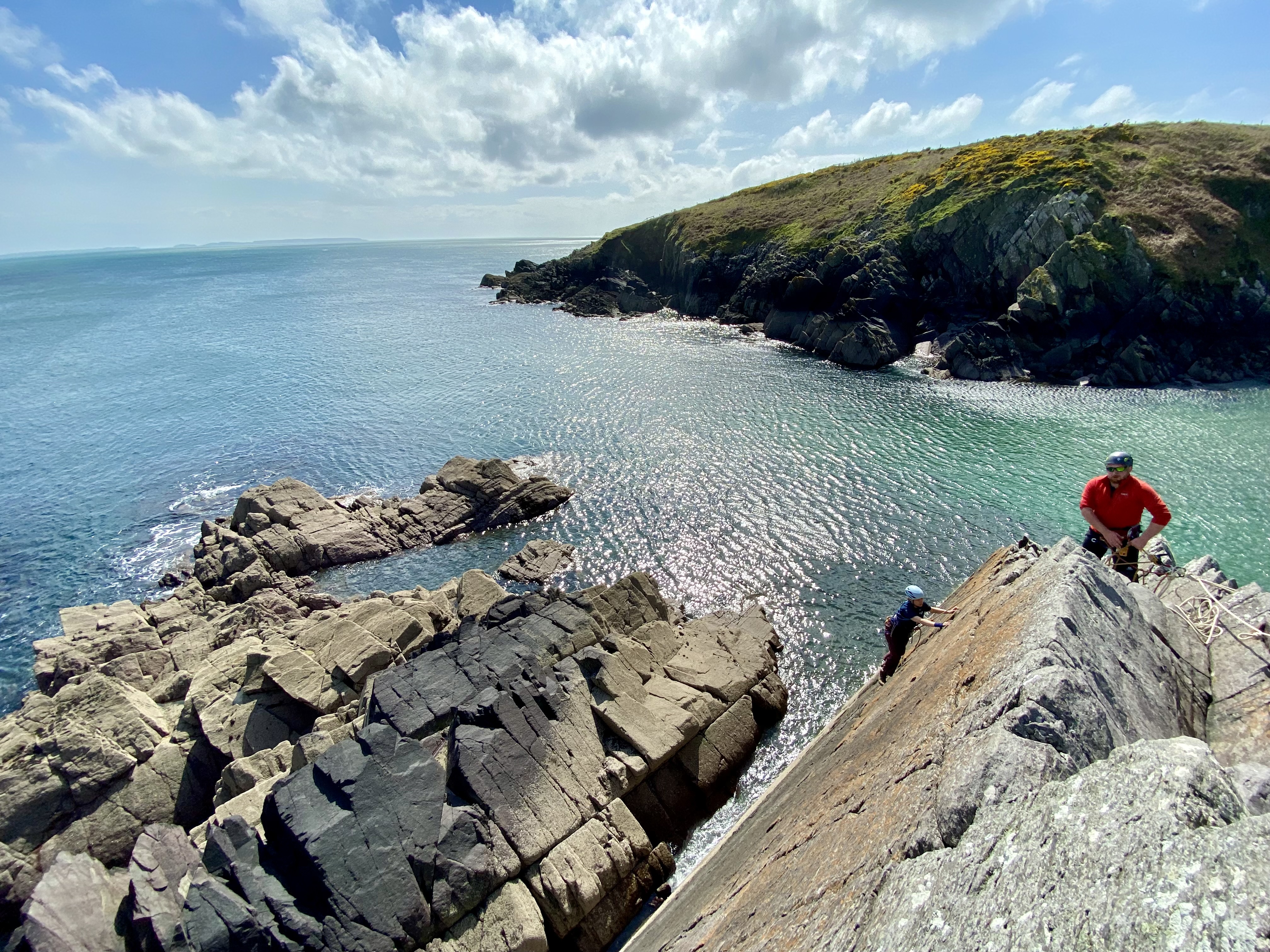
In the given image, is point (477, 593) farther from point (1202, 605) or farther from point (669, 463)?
point (1202, 605)

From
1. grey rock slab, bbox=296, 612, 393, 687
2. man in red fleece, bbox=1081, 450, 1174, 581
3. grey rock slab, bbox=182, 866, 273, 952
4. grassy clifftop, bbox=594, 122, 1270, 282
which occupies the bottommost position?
grey rock slab, bbox=296, 612, 393, 687

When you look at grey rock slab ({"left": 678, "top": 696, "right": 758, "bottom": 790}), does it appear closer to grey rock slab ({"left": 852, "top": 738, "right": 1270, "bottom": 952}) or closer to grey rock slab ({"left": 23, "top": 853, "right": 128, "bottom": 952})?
grey rock slab ({"left": 852, "top": 738, "right": 1270, "bottom": 952})

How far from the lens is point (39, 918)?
13.8 metres

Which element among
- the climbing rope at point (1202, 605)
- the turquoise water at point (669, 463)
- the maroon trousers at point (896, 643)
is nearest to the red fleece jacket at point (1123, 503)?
the climbing rope at point (1202, 605)

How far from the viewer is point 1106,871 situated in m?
4.98

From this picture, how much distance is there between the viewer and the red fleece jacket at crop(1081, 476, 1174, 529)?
12.5 m

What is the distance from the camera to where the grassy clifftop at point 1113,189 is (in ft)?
198

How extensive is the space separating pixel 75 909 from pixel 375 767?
7118 millimetres

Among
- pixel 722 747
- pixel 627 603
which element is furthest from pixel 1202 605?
pixel 627 603

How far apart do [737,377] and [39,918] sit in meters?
59.7

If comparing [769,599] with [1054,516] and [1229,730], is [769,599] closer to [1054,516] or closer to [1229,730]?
[1054,516]

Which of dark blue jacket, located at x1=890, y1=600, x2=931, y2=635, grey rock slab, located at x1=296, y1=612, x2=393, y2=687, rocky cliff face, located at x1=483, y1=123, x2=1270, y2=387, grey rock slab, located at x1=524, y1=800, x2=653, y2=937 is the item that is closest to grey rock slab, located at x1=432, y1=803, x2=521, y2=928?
grey rock slab, located at x1=524, y1=800, x2=653, y2=937

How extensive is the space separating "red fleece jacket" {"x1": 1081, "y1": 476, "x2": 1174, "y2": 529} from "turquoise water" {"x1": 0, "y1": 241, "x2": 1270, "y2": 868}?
1247 centimetres

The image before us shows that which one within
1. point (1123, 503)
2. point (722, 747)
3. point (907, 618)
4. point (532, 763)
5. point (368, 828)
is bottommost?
point (722, 747)
